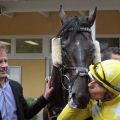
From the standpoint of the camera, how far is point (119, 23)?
14539mm

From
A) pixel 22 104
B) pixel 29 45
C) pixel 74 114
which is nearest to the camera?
pixel 74 114

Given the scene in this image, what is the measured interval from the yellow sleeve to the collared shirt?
905 mm

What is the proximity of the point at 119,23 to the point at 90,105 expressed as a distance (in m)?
11.6

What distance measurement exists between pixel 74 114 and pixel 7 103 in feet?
3.39

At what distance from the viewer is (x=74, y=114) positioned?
9.91 ft

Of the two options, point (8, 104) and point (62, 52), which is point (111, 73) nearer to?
point (8, 104)

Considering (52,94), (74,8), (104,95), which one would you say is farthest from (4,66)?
(74,8)

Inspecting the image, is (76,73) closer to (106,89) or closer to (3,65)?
(3,65)

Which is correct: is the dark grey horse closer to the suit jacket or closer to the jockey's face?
the suit jacket

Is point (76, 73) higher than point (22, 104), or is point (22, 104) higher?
point (76, 73)

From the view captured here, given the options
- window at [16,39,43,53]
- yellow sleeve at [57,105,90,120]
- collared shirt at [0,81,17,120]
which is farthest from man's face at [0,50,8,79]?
window at [16,39,43,53]

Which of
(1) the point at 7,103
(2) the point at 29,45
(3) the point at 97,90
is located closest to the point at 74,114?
(3) the point at 97,90

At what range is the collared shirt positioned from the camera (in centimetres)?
386

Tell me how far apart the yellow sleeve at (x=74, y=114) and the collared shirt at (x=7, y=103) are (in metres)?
0.91
